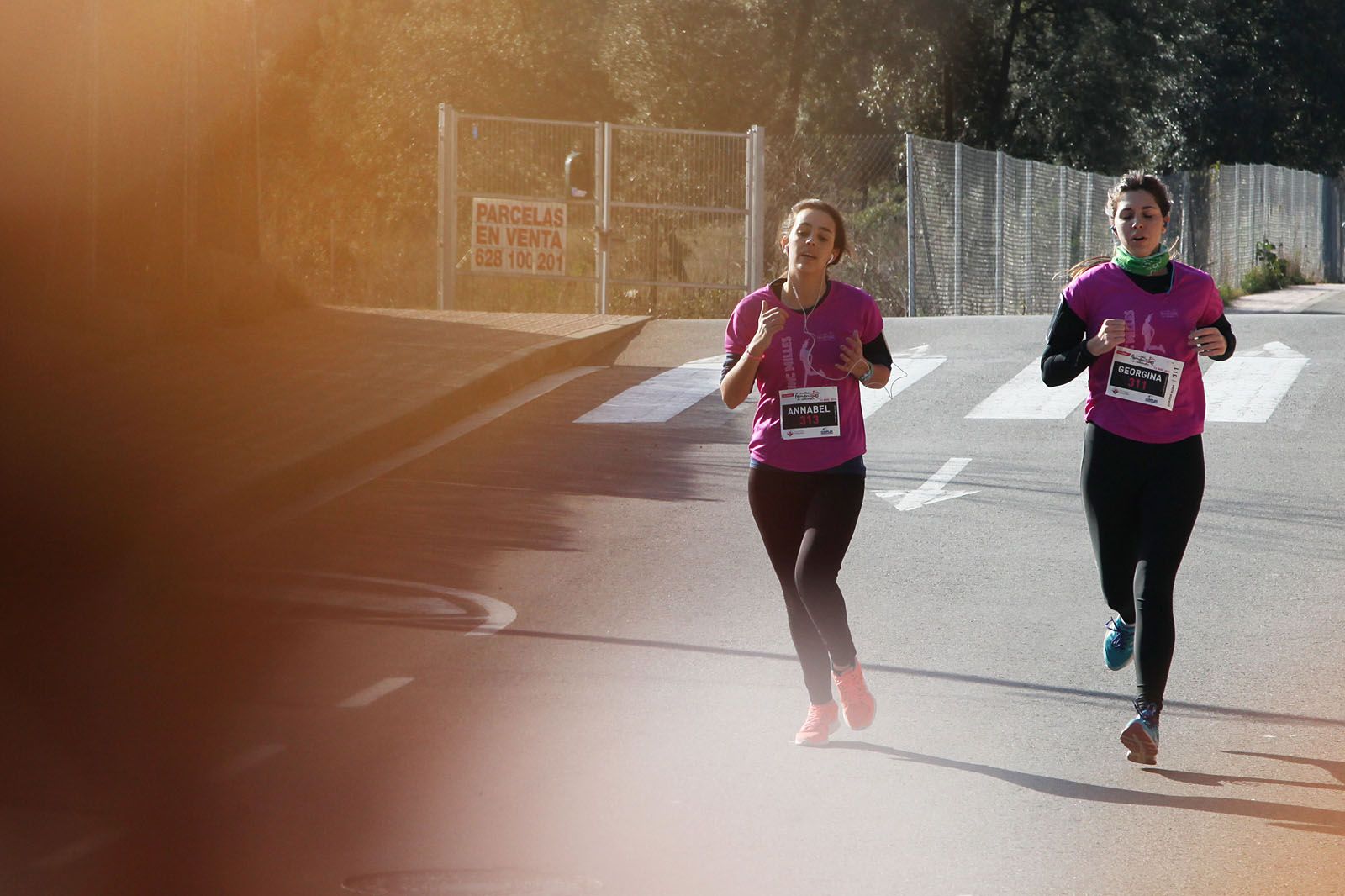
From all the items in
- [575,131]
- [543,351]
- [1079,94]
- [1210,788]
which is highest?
[1079,94]

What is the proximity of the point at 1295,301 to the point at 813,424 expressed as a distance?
2945 centimetres

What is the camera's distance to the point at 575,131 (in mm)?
22516

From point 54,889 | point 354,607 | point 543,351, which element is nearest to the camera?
point 54,889

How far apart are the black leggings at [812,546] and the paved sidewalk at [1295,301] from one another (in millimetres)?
23422

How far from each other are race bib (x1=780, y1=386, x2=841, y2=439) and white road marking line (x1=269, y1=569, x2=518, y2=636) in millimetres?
2319

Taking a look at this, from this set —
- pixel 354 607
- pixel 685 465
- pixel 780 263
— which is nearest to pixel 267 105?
pixel 780 263

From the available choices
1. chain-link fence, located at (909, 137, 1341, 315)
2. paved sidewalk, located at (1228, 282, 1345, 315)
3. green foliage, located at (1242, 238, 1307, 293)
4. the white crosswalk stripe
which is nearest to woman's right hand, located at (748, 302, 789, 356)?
the white crosswalk stripe

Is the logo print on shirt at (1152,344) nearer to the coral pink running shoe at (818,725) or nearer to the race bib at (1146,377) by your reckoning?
the race bib at (1146,377)

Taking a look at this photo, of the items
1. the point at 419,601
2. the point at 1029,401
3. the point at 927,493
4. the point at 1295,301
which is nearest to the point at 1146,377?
the point at 419,601

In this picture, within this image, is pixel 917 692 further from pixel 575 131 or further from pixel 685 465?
pixel 575 131

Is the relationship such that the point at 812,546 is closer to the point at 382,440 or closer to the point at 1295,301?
the point at 382,440

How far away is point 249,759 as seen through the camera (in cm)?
589

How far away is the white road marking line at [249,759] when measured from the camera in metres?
5.73

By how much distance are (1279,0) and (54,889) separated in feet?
160
